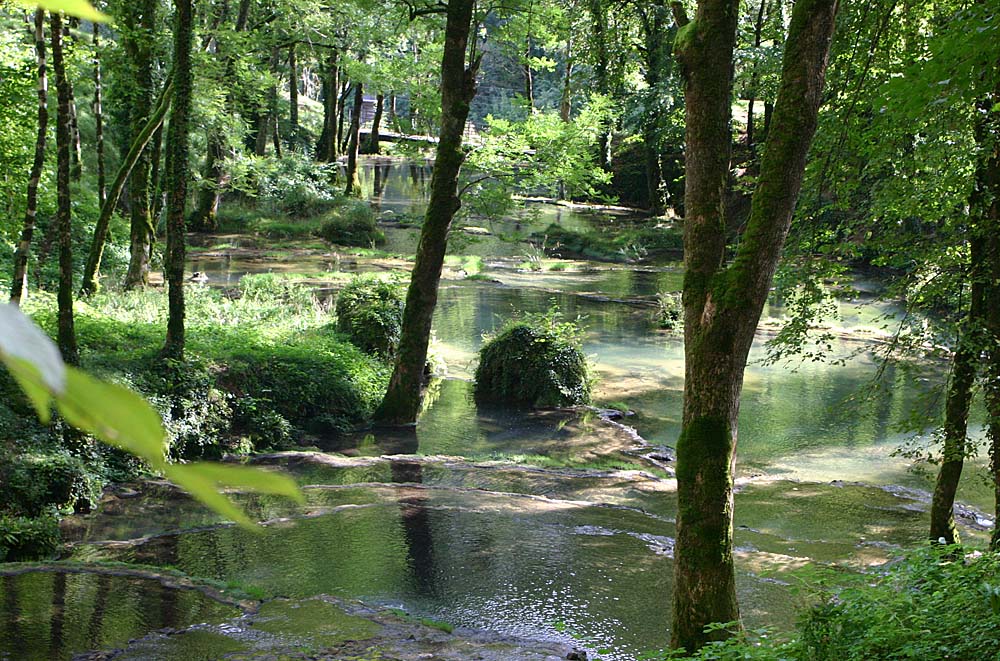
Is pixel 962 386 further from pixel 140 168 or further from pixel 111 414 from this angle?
pixel 140 168

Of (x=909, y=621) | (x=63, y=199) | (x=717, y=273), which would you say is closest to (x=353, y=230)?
(x=63, y=199)

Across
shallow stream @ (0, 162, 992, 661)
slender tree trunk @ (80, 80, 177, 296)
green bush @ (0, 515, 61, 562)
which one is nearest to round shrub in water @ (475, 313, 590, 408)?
shallow stream @ (0, 162, 992, 661)

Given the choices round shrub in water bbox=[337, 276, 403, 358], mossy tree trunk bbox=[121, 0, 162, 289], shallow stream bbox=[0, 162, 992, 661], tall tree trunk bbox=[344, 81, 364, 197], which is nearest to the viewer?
shallow stream bbox=[0, 162, 992, 661]

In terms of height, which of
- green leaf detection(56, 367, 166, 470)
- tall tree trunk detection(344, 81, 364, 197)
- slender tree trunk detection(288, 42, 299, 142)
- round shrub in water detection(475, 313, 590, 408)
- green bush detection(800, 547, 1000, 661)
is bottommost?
round shrub in water detection(475, 313, 590, 408)

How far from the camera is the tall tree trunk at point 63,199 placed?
9.69 meters

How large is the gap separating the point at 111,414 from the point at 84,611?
7583mm

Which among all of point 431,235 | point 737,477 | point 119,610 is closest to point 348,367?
point 431,235

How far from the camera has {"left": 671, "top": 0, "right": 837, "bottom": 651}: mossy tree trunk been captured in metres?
5.61

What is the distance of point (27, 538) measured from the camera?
8.14 metres

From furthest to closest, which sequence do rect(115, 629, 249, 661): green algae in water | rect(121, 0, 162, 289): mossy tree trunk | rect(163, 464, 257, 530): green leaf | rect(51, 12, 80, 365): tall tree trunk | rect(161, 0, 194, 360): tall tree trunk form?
rect(121, 0, 162, 289): mossy tree trunk → rect(161, 0, 194, 360): tall tree trunk → rect(51, 12, 80, 365): tall tree trunk → rect(115, 629, 249, 661): green algae in water → rect(163, 464, 257, 530): green leaf

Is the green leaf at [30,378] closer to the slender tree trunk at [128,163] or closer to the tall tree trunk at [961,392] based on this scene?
the tall tree trunk at [961,392]

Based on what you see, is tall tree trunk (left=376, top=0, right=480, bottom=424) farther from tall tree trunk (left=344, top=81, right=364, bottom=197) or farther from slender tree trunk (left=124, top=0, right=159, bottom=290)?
tall tree trunk (left=344, top=81, right=364, bottom=197)

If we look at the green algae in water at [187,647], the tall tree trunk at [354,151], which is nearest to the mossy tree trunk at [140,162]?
the green algae in water at [187,647]

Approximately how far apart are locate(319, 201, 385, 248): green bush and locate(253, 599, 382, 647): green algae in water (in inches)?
1011
